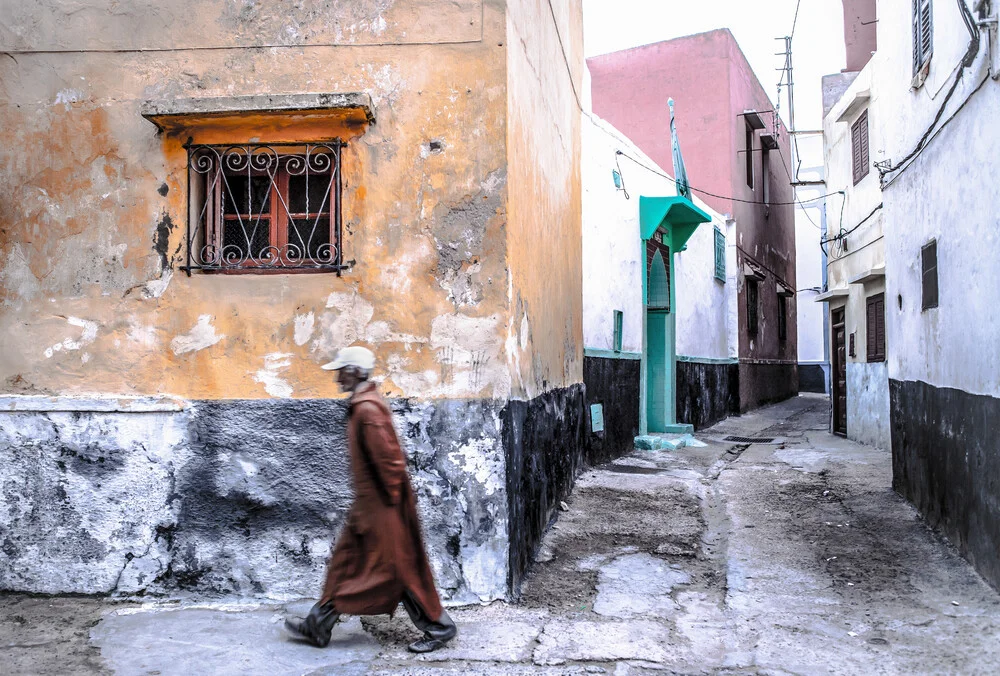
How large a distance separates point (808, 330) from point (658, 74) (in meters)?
14.8

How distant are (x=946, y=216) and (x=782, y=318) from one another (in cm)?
1773

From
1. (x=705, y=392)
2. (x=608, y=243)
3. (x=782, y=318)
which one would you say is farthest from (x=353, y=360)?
(x=782, y=318)

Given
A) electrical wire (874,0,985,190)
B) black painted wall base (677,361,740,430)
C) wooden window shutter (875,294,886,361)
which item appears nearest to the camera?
electrical wire (874,0,985,190)

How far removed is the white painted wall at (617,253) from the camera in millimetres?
9383

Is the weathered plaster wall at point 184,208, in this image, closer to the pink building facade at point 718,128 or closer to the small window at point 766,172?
the pink building facade at point 718,128

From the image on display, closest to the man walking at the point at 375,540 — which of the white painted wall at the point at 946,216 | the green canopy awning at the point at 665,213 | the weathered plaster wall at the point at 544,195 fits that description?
the weathered plaster wall at the point at 544,195

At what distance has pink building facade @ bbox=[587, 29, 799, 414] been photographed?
17.8m

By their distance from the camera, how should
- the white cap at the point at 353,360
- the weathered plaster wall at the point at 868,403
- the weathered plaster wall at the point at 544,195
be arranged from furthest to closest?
the weathered plaster wall at the point at 868,403, the weathered plaster wall at the point at 544,195, the white cap at the point at 353,360

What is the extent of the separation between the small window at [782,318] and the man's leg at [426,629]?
20309mm

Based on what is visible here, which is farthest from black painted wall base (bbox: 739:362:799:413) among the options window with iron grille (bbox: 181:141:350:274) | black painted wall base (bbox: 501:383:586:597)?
window with iron grille (bbox: 181:141:350:274)

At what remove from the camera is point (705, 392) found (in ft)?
48.7

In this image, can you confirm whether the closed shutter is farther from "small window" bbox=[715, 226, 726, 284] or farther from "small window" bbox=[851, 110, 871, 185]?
"small window" bbox=[715, 226, 726, 284]

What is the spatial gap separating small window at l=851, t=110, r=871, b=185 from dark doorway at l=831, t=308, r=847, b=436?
249cm

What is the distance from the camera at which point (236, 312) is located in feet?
16.4
